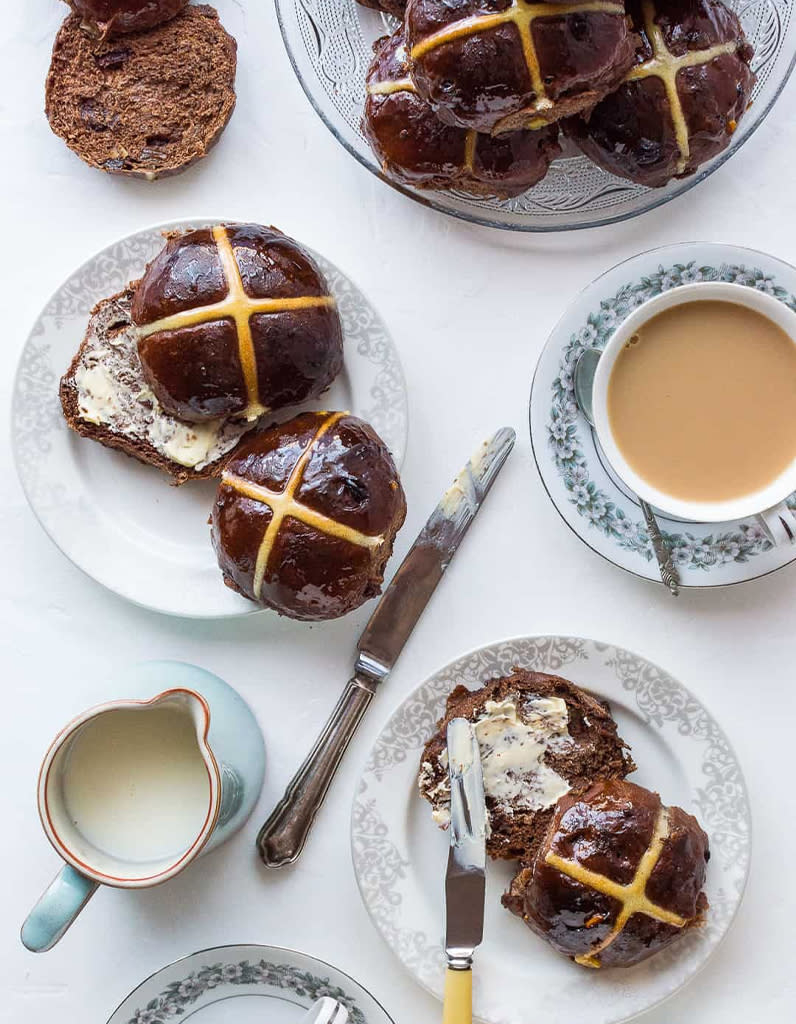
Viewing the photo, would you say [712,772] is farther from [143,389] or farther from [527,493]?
[143,389]

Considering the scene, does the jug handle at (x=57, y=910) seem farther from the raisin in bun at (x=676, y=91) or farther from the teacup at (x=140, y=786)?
the raisin in bun at (x=676, y=91)

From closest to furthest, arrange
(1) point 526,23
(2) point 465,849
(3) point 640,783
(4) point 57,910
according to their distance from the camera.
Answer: (1) point 526,23 < (4) point 57,910 < (2) point 465,849 < (3) point 640,783

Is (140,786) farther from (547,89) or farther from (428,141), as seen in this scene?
(547,89)

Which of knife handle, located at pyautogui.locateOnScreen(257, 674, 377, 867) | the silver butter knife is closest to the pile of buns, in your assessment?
the silver butter knife

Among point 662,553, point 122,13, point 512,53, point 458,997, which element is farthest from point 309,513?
point 122,13

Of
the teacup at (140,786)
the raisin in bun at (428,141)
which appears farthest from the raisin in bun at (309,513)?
the raisin in bun at (428,141)

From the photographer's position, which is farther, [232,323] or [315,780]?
[315,780]

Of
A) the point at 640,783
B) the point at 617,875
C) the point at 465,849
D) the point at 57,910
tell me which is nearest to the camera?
the point at 57,910

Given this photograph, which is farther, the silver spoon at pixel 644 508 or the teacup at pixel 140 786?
the silver spoon at pixel 644 508
